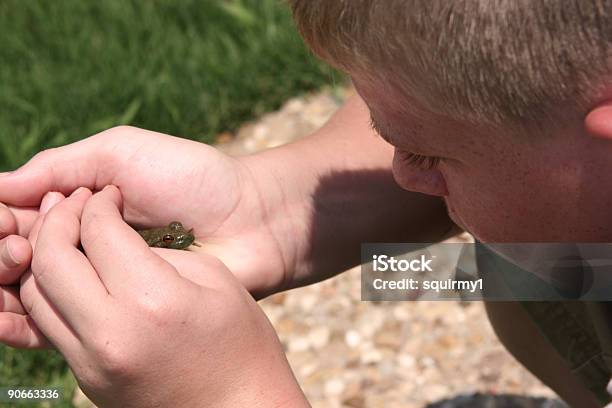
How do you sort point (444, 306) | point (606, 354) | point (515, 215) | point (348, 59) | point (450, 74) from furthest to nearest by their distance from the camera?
point (444, 306) < point (606, 354) < point (515, 215) < point (348, 59) < point (450, 74)

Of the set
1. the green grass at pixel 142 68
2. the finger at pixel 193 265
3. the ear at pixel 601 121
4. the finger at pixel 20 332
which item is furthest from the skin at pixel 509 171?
the green grass at pixel 142 68

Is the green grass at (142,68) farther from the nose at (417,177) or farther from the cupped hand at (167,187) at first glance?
the nose at (417,177)

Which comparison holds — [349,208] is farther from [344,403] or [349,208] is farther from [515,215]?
[344,403]

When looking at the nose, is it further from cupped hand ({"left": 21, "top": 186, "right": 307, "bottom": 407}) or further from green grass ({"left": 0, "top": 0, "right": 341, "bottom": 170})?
green grass ({"left": 0, "top": 0, "right": 341, "bottom": 170})

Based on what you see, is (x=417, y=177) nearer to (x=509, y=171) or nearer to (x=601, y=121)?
(x=509, y=171)

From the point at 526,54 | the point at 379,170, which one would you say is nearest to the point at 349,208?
the point at 379,170

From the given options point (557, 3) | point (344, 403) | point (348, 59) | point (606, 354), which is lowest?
point (344, 403)
